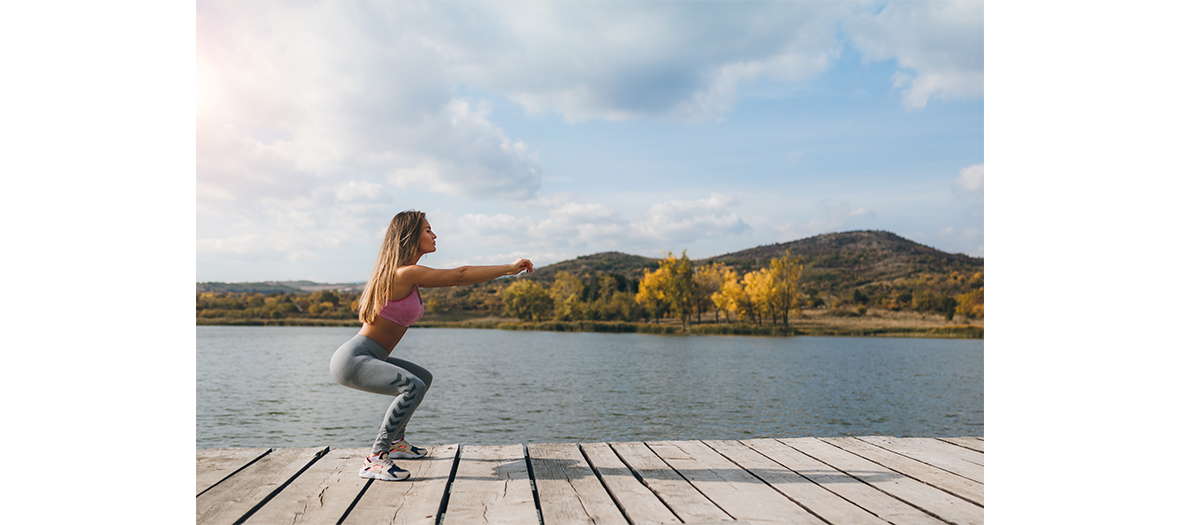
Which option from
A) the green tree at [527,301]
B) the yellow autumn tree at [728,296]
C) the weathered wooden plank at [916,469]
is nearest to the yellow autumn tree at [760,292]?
the yellow autumn tree at [728,296]

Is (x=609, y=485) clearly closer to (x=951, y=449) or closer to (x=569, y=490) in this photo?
(x=569, y=490)

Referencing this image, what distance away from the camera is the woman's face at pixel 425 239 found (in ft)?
11.5

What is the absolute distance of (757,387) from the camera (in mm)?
18562

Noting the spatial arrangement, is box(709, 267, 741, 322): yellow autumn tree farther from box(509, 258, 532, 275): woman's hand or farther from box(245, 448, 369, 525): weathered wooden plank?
box(245, 448, 369, 525): weathered wooden plank

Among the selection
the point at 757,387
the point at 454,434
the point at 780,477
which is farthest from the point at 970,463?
the point at 757,387

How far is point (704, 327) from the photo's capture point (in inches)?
2215

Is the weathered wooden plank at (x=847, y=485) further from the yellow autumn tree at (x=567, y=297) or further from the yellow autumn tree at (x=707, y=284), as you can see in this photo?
the yellow autumn tree at (x=567, y=297)

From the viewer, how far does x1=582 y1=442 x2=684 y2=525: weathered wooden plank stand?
8.34ft

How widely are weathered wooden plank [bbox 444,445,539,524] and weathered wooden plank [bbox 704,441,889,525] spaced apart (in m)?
1.25

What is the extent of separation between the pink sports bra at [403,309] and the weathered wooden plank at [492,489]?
90 centimetres

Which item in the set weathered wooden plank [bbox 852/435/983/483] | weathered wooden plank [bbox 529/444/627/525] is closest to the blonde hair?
weathered wooden plank [bbox 529/444/627/525]
